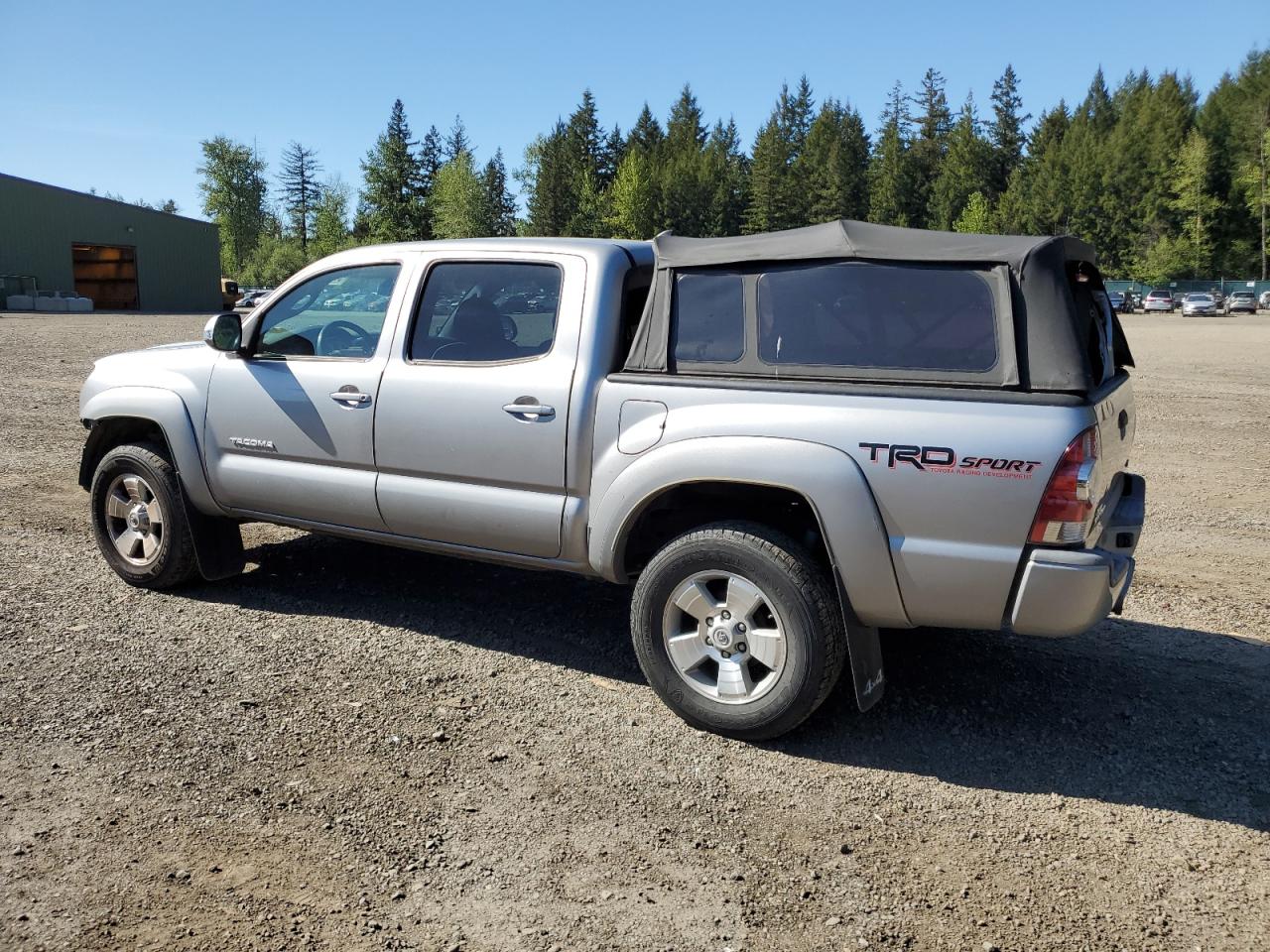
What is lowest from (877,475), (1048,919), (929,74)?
(1048,919)

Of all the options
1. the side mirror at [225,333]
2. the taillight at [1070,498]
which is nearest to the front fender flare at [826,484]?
the taillight at [1070,498]

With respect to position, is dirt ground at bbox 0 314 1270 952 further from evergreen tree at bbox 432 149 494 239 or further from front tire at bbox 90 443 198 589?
evergreen tree at bbox 432 149 494 239

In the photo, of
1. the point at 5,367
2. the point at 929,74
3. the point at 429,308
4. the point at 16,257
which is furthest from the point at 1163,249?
the point at 429,308

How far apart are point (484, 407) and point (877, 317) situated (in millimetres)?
1755

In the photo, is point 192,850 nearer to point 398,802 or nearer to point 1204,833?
point 398,802

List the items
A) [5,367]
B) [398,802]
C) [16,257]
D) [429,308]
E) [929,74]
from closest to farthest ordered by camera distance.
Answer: [398,802] → [429,308] → [5,367] → [16,257] → [929,74]

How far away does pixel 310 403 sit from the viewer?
5.30 meters

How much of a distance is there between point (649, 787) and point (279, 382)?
2.90 metres

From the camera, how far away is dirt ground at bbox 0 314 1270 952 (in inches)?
121

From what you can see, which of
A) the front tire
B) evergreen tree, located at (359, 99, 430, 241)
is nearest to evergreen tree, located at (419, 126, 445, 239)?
evergreen tree, located at (359, 99, 430, 241)

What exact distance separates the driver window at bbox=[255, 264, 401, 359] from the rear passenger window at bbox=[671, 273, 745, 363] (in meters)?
1.62

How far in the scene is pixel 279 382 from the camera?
543 cm

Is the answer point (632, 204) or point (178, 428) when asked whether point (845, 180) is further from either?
point (178, 428)

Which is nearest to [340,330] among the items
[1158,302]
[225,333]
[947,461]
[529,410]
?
[225,333]
